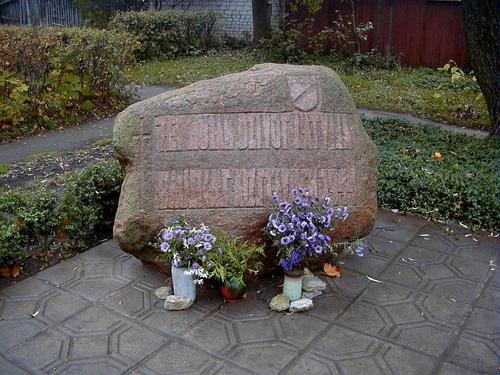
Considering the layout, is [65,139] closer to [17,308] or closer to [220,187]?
[17,308]

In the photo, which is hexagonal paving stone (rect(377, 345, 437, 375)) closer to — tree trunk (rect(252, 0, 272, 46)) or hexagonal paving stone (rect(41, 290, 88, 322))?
hexagonal paving stone (rect(41, 290, 88, 322))

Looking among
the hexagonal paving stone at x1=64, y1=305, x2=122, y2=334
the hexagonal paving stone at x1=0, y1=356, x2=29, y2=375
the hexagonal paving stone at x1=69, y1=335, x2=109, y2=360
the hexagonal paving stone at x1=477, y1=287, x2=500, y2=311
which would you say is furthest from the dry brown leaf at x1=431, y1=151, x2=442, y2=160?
the hexagonal paving stone at x1=0, y1=356, x2=29, y2=375

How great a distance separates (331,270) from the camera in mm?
4238

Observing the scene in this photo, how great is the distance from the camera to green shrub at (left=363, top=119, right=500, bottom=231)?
519 centimetres

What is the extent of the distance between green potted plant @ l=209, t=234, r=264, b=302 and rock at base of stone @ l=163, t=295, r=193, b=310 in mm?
246

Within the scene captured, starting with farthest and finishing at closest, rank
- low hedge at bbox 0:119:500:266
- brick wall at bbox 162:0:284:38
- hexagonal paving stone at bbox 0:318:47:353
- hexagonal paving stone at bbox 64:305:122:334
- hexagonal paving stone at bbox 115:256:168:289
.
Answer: brick wall at bbox 162:0:284:38, low hedge at bbox 0:119:500:266, hexagonal paving stone at bbox 115:256:168:289, hexagonal paving stone at bbox 64:305:122:334, hexagonal paving stone at bbox 0:318:47:353

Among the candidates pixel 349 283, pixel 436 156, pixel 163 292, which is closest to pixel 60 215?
pixel 163 292

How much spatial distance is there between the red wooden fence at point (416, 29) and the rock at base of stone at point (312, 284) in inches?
433

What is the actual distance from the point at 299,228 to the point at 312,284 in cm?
52

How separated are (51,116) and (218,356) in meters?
6.39

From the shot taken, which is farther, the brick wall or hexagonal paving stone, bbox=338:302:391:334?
the brick wall

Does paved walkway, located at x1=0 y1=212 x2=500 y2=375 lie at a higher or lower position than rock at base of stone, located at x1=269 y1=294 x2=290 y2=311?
lower

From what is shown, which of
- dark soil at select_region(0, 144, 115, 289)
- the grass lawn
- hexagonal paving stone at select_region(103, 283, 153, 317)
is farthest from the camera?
the grass lawn

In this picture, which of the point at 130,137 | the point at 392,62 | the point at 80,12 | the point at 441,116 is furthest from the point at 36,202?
the point at 80,12
